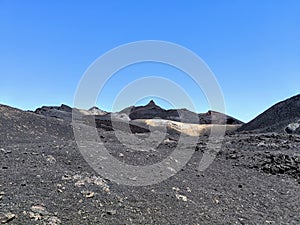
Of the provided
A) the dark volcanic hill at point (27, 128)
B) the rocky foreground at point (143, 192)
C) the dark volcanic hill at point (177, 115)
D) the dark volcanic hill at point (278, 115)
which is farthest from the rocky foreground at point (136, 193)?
the dark volcanic hill at point (177, 115)

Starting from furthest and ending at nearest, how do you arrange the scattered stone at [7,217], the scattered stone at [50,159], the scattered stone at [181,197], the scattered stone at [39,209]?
the scattered stone at [50,159]
the scattered stone at [181,197]
the scattered stone at [39,209]
the scattered stone at [7,217]

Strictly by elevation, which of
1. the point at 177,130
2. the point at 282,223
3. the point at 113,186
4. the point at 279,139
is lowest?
the point at 282,223

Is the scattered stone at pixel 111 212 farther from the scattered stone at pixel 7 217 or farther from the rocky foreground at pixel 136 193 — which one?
the scattered stone at pixel 7 217

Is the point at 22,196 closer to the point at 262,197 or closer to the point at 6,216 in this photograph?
the point at 6,216

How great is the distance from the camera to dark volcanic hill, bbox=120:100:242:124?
1000 inches

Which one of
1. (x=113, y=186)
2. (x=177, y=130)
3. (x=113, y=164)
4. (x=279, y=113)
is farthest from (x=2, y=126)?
(x=279, y=113)

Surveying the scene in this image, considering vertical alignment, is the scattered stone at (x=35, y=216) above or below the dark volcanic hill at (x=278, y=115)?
below

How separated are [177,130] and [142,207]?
14.1 m

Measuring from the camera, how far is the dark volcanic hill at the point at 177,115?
25.4 m

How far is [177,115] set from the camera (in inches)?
1080

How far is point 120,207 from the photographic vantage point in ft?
13.2

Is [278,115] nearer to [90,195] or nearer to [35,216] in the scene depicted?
[90,195]

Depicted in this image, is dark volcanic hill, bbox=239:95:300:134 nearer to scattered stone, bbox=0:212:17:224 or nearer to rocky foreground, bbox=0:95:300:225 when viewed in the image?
rocky foreground, bbox=0:95:300:225

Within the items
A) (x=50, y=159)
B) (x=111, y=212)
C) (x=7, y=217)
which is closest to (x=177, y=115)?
(x=50, y=159)
